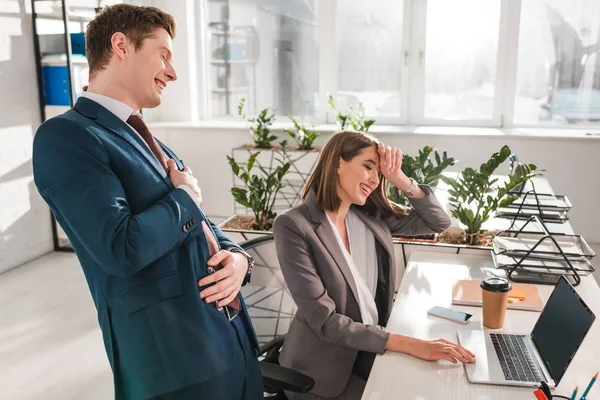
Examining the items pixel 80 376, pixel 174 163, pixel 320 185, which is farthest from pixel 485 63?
pixel 174 163

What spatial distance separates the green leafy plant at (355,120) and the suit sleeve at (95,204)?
348 cm

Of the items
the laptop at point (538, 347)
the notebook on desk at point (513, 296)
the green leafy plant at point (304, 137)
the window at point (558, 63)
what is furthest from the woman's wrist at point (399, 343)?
the window at point (558, 63)

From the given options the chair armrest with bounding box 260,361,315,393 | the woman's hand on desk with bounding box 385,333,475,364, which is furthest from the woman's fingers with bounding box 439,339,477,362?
the chair armrest with bounding box 260,361,315,393

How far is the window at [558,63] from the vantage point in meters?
4.84

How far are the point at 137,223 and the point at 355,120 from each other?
150 inches

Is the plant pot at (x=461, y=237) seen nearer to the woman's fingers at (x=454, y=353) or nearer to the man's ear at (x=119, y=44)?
the woman's fingers at (x=454, y=353)

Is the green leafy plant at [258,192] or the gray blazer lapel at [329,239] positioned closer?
the gray blazer lapel at [329,239]

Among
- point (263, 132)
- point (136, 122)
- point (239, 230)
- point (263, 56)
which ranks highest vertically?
point (263, 56)

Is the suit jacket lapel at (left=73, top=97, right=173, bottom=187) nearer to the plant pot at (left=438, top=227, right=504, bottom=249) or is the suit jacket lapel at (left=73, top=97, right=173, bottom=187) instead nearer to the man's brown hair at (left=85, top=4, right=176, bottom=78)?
the man's brown hair at (left=85, top=4, right=176, bottom=78)

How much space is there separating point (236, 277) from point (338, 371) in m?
0.55

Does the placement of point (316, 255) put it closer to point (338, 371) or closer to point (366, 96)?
point (338, 371)

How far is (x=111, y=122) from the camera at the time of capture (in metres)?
1.22

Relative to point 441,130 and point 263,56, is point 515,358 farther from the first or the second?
point 263,56

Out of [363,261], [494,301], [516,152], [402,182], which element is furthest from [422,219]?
[516,152]
